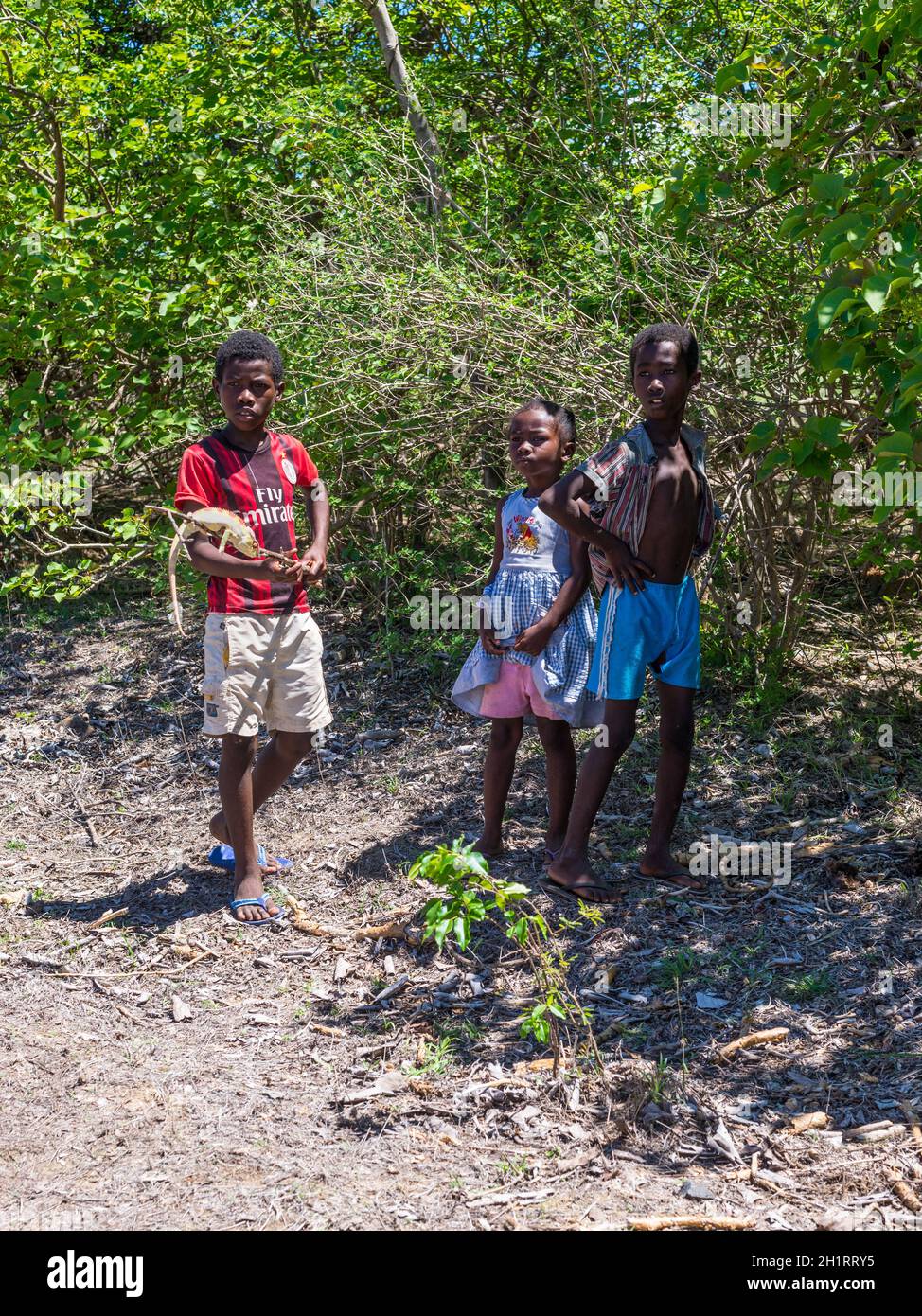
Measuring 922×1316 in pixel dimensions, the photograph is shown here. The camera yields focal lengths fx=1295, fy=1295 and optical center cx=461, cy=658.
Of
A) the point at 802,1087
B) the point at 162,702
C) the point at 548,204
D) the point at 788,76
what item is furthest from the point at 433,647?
the point at 802,1087

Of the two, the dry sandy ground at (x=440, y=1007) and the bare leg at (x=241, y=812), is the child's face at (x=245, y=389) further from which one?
the dry sandy ground at (x=440, y=1007)

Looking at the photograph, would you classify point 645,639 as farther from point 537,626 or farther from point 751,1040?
point 751,1040

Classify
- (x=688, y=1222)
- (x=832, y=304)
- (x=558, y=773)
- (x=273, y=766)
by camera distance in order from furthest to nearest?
1. (x=273, y=766)
2. (x=558, y=773)
3. (x=832, y=304)
4. (x=688, y=1222)

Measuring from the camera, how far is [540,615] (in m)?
4.29

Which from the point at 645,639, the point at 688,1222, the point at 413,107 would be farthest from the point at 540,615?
the point at 413,107

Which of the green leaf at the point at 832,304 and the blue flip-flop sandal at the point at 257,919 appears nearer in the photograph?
the green leaf at the point at 832,304

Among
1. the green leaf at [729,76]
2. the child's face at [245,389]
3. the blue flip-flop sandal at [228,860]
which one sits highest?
the green leaf at [729,76]

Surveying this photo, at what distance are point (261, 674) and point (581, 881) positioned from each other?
4.12 ft

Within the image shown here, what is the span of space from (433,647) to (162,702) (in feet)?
4.65

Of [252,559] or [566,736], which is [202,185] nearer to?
[252,559]

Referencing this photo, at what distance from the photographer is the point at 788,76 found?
201 inches

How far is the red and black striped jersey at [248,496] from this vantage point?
13.8ft

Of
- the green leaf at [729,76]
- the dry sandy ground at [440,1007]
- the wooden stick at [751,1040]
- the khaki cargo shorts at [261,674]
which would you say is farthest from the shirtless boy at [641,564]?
the khaki cargo shorts at [261,674]

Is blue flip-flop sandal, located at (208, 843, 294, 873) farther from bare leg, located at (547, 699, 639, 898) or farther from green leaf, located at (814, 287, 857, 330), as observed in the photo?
green leaf, located at (814, 287, 857, 330)
